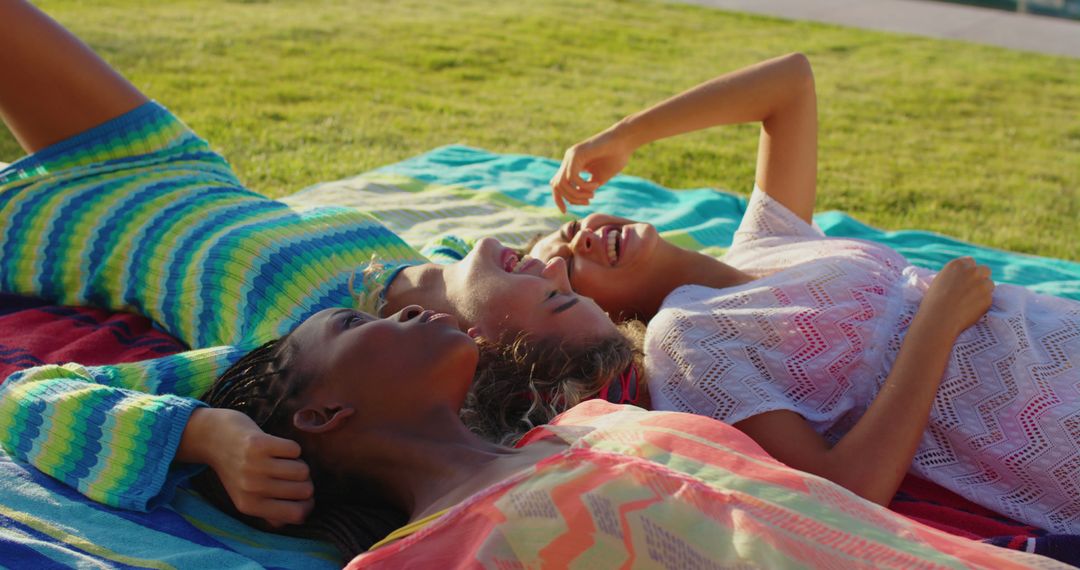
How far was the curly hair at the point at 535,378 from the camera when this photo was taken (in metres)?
2.42

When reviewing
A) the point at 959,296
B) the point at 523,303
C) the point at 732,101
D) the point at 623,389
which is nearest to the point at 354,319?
the point at 523,303

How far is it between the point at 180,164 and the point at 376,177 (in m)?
1.41

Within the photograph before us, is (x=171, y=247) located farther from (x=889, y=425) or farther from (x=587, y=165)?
(x=889, y=425)

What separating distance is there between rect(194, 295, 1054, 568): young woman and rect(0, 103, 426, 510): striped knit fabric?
0.47m

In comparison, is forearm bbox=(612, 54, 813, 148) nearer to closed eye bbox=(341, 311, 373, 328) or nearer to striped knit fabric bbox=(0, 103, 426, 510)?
striped knit fabric bbox=(0, 103, 426, 510)

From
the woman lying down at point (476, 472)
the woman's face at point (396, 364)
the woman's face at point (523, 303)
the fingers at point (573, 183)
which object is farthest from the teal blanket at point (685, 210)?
the woman's face at point (396, 364)

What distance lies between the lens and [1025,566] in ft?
5.56

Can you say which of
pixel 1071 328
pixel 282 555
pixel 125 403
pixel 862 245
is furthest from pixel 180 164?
pixel 1071 328

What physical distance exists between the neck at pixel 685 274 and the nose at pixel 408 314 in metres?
0.91

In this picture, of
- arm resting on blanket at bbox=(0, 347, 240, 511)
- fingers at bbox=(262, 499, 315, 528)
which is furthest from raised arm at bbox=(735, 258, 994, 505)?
arm resting on blanket at bbox=(0, 347, 240, 511)

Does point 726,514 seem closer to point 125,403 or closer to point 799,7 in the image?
point 125,403

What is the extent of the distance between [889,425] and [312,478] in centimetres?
127

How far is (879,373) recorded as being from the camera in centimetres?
264

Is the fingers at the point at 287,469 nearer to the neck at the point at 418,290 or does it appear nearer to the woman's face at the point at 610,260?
the neck at the point at 418,290
